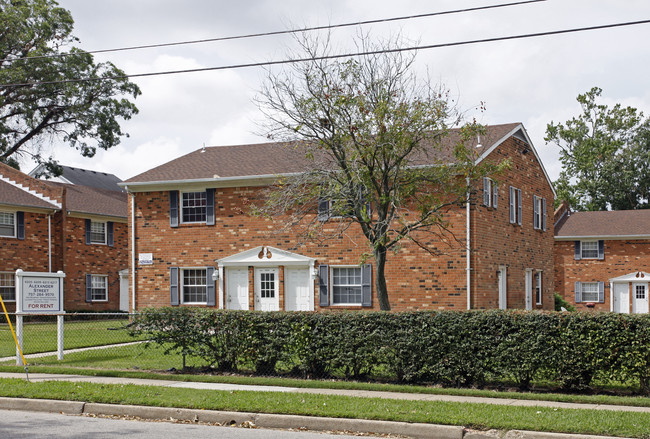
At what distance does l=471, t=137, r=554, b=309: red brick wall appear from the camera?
23703mm

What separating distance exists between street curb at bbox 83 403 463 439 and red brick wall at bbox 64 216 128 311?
24893 millimetres

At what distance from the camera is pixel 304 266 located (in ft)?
83.1

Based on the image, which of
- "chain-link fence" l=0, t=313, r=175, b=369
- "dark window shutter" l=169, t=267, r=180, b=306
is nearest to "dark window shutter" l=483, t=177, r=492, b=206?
"dark window shutter" l=169, t=267, r=180, b=306

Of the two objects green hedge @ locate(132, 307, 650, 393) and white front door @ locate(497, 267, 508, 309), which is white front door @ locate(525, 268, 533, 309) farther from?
green hedge @ locate(132, 307, 650, 393)

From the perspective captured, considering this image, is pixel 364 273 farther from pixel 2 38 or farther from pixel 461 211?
pixel 2 38

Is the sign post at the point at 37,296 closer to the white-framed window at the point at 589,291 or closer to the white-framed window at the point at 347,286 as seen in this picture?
the white-framed window at the point at 347,286

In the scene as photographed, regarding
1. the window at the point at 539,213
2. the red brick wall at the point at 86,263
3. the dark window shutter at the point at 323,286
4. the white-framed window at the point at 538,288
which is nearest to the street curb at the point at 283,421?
the dark window shutter at the point at 323,286

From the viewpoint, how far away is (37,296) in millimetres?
16297

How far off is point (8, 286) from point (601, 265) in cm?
2910

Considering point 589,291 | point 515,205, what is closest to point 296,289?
point 515,205

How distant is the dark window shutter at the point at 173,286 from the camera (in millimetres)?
26484

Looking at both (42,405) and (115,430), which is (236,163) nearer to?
(42,405)

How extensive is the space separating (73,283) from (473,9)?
2569 cm

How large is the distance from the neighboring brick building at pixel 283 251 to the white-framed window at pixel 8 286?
857cm
